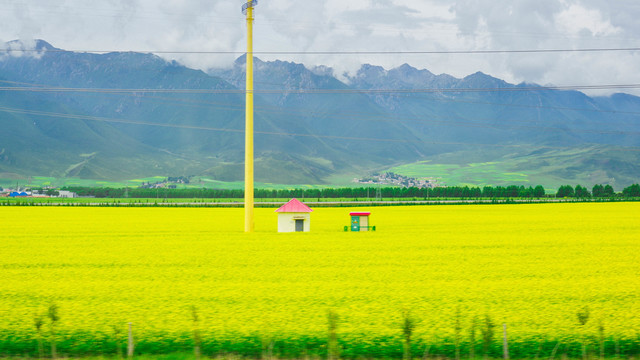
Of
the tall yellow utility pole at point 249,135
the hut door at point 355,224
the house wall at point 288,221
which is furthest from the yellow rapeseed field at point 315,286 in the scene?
the hut door at point 355,224

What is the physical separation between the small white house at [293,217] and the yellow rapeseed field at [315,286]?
583 centimetres

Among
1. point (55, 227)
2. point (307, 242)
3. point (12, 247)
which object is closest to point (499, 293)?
point (307, 242)

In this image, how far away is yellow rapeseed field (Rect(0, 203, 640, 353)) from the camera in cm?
1742

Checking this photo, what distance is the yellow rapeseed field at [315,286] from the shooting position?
17422 mm

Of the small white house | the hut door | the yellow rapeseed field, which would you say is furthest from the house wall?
the yellow rapeseed field

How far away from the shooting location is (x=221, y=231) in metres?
57.0

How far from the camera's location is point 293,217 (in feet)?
181

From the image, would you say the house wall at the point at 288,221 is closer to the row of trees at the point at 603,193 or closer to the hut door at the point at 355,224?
the hut door at the point at 355,224

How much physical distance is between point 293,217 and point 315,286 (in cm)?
3000

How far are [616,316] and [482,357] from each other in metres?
6.91

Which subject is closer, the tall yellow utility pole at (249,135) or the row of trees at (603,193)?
the tall yellow utility pole at (249,135)

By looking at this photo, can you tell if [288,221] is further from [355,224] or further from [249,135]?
[249,135]

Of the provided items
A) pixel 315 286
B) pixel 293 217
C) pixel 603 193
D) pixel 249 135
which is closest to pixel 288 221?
pixel 293 217

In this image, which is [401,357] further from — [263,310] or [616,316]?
[616,316]
